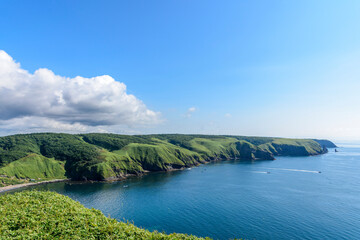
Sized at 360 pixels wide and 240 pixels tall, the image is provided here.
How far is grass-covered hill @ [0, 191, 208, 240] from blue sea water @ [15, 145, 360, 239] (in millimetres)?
18808

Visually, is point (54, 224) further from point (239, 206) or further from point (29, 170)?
point (29, 170)

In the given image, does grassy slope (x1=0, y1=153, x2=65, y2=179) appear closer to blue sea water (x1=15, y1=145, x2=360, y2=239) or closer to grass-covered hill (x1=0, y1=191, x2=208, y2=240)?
blue sea water (x1=15, y1=145, x2=360, y2=239)

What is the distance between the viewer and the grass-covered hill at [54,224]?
26.3 meters

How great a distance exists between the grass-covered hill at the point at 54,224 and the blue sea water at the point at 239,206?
18.8 m

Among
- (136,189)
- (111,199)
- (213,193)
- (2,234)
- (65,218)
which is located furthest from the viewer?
(136,189)

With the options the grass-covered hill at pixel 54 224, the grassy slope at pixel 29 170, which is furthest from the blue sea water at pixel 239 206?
the grassy slope at pixel 29 170

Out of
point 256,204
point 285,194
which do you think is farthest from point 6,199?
point 285,194

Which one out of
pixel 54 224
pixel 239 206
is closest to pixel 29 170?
pixel 239 206

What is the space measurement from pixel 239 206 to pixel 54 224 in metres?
94.3

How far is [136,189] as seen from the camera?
470ft

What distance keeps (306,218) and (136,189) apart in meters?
112

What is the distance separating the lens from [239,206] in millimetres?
99625

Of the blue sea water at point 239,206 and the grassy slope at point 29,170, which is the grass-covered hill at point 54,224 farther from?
the grassy slope at point 29,170

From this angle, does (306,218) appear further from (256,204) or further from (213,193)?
(213,193)
